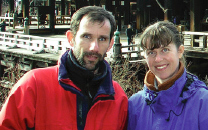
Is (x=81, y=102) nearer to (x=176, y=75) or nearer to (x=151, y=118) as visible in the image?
(x=151, y=118)

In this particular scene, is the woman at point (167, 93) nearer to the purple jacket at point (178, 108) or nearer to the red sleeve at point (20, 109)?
the purple jacket at point (178, 108)

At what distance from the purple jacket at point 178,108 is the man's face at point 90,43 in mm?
491

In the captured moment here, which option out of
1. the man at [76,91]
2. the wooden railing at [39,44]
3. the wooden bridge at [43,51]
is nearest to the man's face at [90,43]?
the man at [76,91]

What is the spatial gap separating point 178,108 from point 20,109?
117 cm

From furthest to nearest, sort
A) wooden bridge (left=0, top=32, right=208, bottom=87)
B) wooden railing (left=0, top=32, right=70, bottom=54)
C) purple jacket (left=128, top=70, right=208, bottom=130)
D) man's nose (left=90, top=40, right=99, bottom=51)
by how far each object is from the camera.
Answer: wooden railing (left=0, top=32, right=70, bottom=54), wooden bridge (left=0, top=32, right=208, bottom=87), man's nose (left=90, top=40, right=99, bottom=51), purple jacket (left=128, top=70, right=208, bottom=130)

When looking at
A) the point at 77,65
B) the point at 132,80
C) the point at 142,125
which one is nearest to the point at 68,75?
the point at 77,65

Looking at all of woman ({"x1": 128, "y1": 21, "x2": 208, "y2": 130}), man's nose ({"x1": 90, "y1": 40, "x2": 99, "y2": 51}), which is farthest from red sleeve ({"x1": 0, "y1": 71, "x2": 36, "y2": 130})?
woman ({"x1": 128, "y1": 21, "x2": 208, "y2": 130})

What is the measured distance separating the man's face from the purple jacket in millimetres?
491

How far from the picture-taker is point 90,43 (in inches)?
121

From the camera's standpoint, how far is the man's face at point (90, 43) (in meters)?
3.05

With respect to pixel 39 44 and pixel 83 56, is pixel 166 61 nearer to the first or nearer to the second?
pixel 83 56

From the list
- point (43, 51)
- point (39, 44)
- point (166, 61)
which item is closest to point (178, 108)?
point (166, 61)

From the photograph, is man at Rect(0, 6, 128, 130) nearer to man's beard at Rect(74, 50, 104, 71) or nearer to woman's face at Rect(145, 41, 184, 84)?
man's beard at Rect(74, 50, 104, 71)

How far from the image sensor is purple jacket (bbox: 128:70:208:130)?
2816mm
